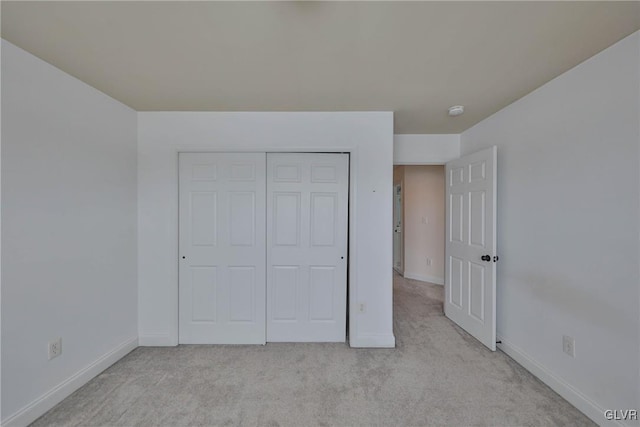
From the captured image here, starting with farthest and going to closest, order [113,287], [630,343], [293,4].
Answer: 1. [113,287]
2. [630,343]
3. [293,4]

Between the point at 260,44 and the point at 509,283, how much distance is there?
285 cm

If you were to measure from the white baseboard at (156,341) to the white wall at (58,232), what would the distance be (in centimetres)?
12

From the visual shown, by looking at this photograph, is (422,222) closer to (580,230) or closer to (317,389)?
(580,230)

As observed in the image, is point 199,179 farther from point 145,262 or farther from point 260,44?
point 260,44

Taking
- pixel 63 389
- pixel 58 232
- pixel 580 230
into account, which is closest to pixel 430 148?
pixel 580 230

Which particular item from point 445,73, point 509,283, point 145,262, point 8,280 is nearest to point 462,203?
point 509,283

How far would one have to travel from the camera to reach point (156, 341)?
249 centimetres

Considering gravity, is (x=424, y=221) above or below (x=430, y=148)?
below

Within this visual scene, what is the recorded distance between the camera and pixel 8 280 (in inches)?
58.4

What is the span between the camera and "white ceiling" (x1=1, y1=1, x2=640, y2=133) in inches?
48.1

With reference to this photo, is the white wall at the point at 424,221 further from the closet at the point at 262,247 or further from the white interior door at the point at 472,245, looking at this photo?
the closet at the point at 262,247

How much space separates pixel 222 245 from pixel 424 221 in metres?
3.77

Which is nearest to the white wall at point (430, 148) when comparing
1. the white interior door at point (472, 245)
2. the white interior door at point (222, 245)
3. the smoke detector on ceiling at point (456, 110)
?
the white interior door at point (472, 245)

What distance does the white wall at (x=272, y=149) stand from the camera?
8.14 ft
